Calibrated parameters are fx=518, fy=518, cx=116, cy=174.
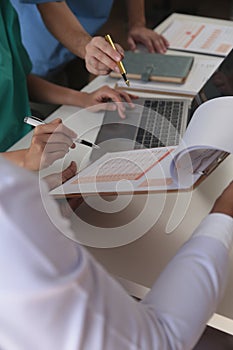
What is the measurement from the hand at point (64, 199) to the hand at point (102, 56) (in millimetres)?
351

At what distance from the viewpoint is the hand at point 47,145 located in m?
1.04

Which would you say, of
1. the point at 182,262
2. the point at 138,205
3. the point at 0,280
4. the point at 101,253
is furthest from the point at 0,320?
the point at 138,205

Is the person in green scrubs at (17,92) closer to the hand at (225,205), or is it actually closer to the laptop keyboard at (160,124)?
the laptop keyboard at (160,124)

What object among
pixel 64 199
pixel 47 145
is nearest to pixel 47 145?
pixel 47 145

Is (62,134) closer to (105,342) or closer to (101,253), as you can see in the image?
(101,253)

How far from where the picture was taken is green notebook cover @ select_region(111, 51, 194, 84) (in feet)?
4.60

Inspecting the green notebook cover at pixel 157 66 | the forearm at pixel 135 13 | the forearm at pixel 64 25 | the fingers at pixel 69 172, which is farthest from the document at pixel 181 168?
the forearm at pixel 135 13

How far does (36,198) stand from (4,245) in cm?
6

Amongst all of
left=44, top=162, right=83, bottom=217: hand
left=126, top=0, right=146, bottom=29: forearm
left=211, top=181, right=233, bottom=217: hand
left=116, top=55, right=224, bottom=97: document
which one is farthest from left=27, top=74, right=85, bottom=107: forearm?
left=211, top=181, right=233, bottom=217: hand

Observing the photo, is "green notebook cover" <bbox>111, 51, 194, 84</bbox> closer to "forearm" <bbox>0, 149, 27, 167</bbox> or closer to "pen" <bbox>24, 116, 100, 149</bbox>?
"pen" <bbox>24, 116, 100, 149</bbox>

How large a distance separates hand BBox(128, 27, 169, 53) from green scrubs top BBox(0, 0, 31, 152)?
1.32ft

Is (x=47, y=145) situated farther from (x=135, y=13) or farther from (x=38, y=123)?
(x=135, y=13)

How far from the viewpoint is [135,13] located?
193cm

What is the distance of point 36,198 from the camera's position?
525mm
